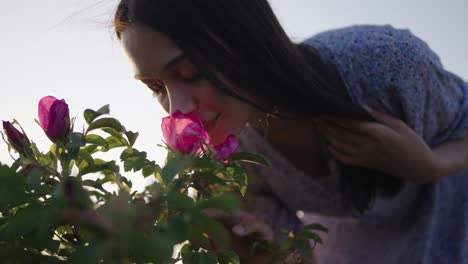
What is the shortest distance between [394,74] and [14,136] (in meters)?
0.90

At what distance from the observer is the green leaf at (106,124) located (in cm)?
51

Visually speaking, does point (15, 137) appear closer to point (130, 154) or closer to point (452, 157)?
point (130, 154)

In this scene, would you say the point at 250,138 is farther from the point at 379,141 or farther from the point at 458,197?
the point at 458,197

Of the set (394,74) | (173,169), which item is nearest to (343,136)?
(394,74)

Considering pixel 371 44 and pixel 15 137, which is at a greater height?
pixel 15 137

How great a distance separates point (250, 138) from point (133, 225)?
4.03 ft

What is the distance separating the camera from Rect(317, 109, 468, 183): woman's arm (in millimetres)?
1174

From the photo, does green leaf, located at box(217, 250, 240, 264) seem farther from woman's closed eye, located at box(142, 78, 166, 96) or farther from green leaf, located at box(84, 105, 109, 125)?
woman's closed eye, located at box(142, 78, 166, 96)

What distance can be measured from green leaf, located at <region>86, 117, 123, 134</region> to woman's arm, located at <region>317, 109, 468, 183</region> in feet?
2.43

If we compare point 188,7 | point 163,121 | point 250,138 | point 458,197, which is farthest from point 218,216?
point 458,197

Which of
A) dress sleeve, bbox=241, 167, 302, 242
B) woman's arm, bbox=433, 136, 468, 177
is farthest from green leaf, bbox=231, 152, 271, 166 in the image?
dress sleeve, bbox=241, 167, 302, 242

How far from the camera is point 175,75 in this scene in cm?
98

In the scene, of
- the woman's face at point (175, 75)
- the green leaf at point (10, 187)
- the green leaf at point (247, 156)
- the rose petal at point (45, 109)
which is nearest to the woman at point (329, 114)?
the woman's face at point (175, 75)

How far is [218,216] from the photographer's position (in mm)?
782
